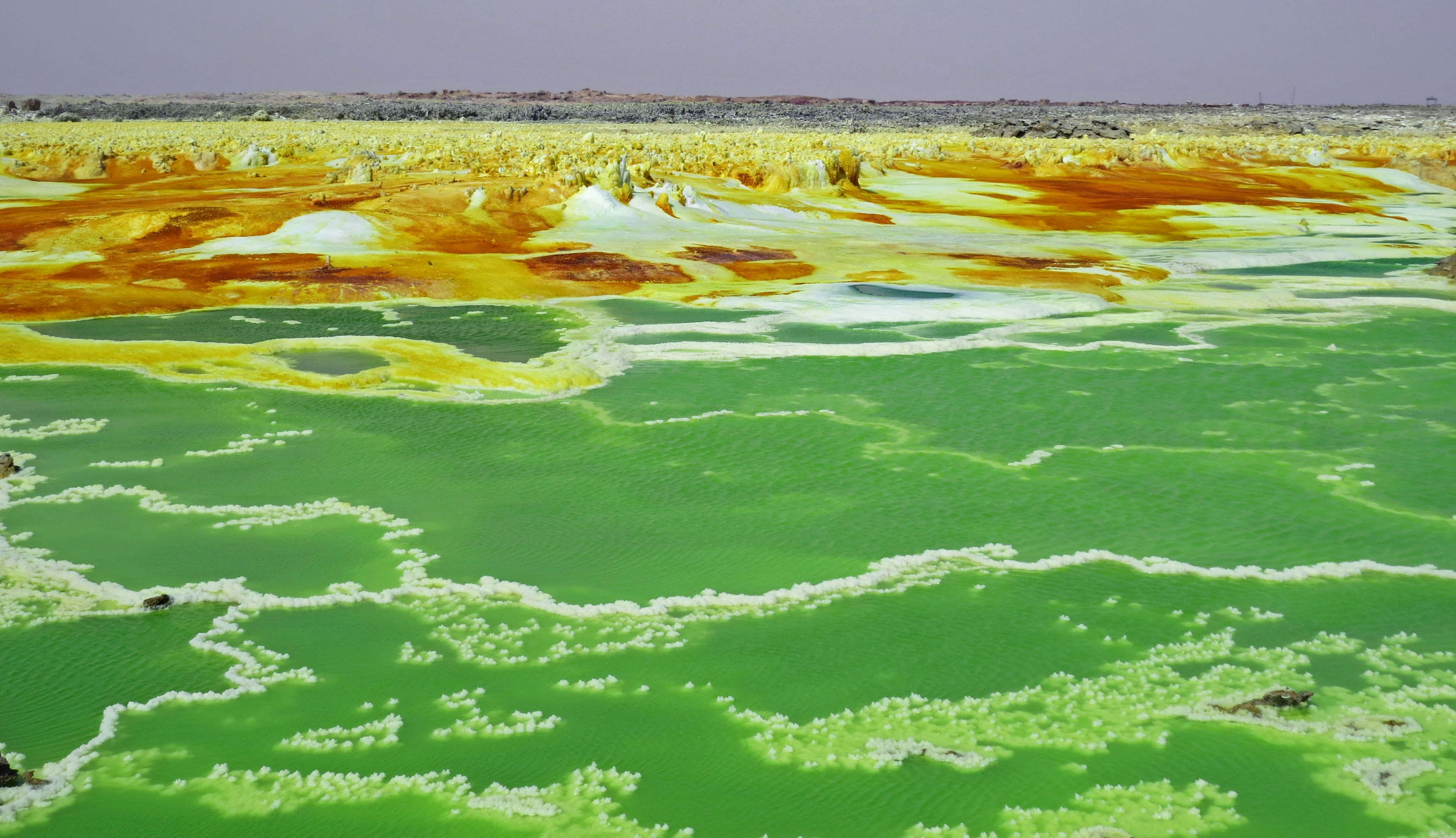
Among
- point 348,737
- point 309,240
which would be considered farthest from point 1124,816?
point 309,240

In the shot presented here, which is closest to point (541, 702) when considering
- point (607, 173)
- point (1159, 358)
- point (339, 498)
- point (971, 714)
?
point (971, 714)

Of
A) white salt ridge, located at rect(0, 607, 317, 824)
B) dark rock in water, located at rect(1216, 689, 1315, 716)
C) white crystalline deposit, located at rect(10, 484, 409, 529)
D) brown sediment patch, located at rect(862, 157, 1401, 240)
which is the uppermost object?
brown sediment patch, located at rect(862, 157, 1401, 240)

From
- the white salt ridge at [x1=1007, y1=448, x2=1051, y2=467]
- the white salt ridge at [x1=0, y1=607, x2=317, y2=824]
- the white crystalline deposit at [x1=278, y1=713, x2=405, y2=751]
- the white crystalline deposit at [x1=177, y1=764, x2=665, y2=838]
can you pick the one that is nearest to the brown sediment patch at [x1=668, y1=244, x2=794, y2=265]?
the white salt ridge at [x1=1007, y1=448, x2=1051, y2=467]

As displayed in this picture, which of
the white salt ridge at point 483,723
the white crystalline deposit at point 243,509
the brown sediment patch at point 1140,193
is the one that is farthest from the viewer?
the brown sediment patch at point 1140,193

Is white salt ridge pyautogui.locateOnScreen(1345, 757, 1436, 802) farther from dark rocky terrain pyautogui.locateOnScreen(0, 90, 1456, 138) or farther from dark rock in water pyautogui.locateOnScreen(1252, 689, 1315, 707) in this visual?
dark rocky terrain pyautogui.locateOnScreen(0, 90, 1456, 138)

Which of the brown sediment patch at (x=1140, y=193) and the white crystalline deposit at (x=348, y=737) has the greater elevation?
the brown sediment patch at (x=1140, y=193)

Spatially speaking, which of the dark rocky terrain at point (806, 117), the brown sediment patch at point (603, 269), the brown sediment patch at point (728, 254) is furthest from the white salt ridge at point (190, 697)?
the dark rocky terrain at point (806, 117)

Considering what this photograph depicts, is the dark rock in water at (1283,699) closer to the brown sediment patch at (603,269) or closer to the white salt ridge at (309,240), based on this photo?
the brown sediment patch at (603,269)
